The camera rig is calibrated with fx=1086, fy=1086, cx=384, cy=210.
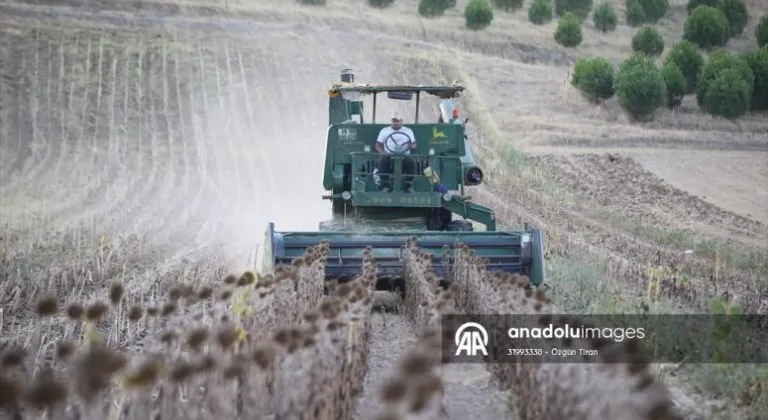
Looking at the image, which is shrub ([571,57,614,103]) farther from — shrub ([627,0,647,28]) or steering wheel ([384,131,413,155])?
steering wheel ([384,131,413,155])

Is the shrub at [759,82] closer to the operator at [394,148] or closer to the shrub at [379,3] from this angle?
the shrub at [379,3]

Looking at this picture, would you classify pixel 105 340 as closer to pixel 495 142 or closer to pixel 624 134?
pixel 495 142

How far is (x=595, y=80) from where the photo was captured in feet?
148

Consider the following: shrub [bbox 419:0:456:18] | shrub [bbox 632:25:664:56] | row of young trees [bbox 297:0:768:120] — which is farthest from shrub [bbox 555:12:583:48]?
shrub [bbox 419:0:456:18]

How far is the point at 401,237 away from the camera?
13172 millimetres

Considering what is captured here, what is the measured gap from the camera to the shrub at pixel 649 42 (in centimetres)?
5525

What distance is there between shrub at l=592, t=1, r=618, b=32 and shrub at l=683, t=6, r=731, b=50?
17.0ft

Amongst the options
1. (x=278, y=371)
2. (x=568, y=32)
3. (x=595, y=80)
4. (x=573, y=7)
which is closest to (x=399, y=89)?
(x=278, y=371)

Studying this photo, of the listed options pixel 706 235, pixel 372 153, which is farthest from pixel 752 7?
pixel 372 153

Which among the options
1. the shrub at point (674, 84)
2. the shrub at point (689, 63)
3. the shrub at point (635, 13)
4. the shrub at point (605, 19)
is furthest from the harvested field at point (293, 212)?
the shrub at point (689, 63)

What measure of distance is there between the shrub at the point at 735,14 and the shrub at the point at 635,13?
4.39 m

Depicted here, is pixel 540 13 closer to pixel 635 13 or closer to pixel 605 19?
pixel 605 19

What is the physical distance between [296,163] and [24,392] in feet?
95.4

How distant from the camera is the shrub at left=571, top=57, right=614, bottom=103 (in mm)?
45156
